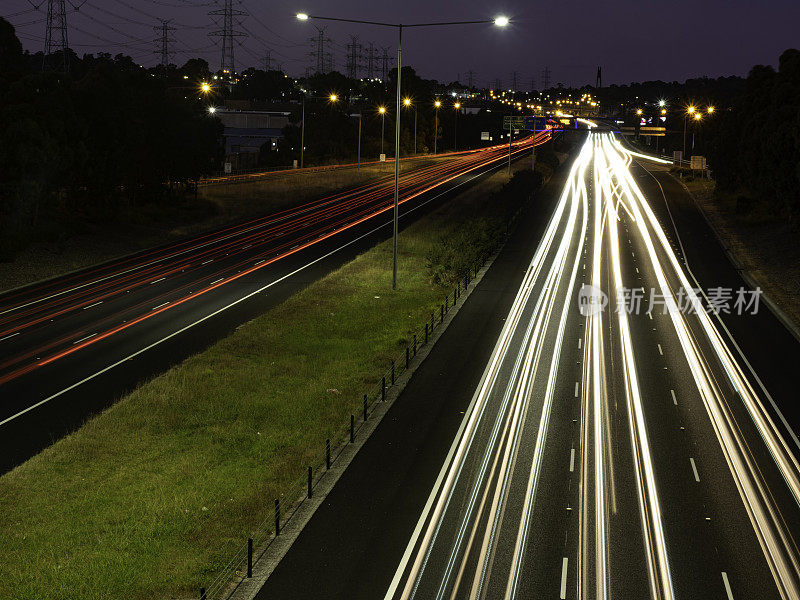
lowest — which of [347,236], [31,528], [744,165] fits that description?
[31,528]

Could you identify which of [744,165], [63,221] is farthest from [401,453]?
[744,165]

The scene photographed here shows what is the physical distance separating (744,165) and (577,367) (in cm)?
4328

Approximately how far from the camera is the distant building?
129312mm

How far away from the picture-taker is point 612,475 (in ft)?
62.5

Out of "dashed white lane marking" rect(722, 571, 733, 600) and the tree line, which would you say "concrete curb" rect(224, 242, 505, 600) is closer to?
"dashed white lane marking" rect(722, 571, 733, 600)

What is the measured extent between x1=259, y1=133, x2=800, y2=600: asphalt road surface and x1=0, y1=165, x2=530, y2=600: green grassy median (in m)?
1.74

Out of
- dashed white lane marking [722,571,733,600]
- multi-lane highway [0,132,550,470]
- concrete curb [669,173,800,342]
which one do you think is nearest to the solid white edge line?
multi-lane highway [0,132,550,470]

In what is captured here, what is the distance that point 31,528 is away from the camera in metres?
16.5

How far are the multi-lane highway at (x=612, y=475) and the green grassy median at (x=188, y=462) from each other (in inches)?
149

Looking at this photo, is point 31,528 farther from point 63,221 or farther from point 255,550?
point 63,221

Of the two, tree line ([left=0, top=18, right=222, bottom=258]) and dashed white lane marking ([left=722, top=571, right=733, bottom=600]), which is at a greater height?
tree line ([left=0, top=18, right=222, bottom=258])

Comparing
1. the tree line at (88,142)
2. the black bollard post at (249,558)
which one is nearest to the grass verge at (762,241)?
the black bollard post at (249,558)

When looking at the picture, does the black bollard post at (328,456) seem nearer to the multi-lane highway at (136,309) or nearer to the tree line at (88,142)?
the multi-lane highway at (136,309)

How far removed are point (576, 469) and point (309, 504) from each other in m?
6.33
